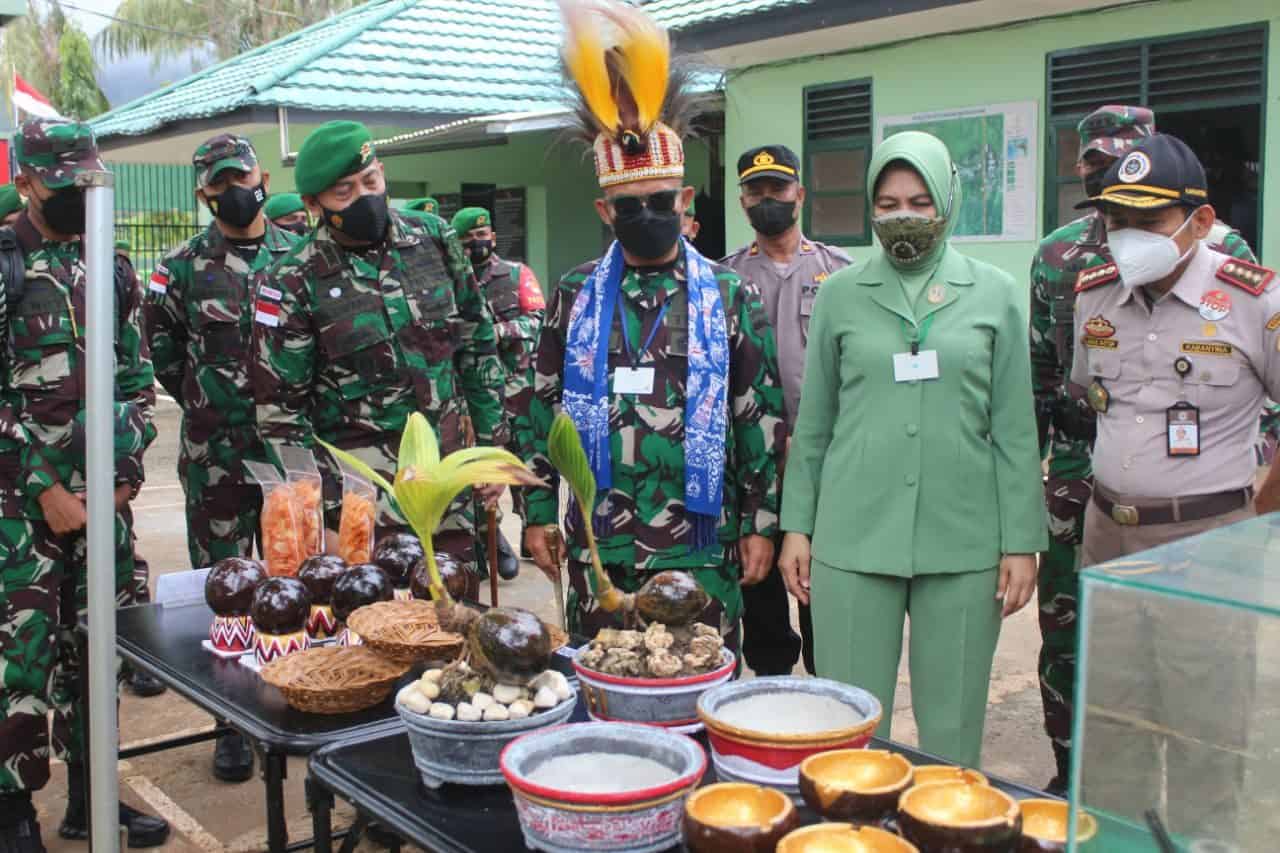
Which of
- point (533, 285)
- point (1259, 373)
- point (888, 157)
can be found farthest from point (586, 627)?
point (533, 285)

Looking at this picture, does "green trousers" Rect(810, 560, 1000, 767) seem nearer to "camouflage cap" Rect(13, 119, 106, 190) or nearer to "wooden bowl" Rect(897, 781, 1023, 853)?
"wooden bowl" Rect(897, 781, 1023, 853)

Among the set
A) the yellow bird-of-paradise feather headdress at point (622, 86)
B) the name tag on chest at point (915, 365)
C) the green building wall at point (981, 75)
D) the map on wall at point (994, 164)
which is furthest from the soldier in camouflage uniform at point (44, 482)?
the green building wall at point (981, 75)

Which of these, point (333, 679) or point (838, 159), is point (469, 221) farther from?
point (333, 679)

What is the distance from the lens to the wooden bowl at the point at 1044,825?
1593mm

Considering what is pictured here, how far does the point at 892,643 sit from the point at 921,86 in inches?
248

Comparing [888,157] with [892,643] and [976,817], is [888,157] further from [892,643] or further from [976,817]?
[976,817]

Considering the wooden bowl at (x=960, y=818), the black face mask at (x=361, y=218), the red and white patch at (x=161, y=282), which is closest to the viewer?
the wooden bowl at (x=960, y=818)

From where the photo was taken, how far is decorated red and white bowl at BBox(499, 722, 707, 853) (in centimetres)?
169

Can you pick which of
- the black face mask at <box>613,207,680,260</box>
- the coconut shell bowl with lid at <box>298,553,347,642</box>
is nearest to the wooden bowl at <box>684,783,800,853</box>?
the coconut shell bowl with lid at <box>298,553,347,642</box>

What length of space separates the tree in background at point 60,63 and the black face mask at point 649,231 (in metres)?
37.0

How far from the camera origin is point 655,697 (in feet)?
6.90

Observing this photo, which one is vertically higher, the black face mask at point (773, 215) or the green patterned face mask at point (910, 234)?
the black face mask at point (773, 215)

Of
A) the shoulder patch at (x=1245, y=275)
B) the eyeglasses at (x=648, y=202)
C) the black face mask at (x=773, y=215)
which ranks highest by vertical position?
the black face mask at (x=773, y=215)

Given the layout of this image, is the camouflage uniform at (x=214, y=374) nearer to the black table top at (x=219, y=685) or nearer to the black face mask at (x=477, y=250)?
the black table top at (x=219, y=685)
